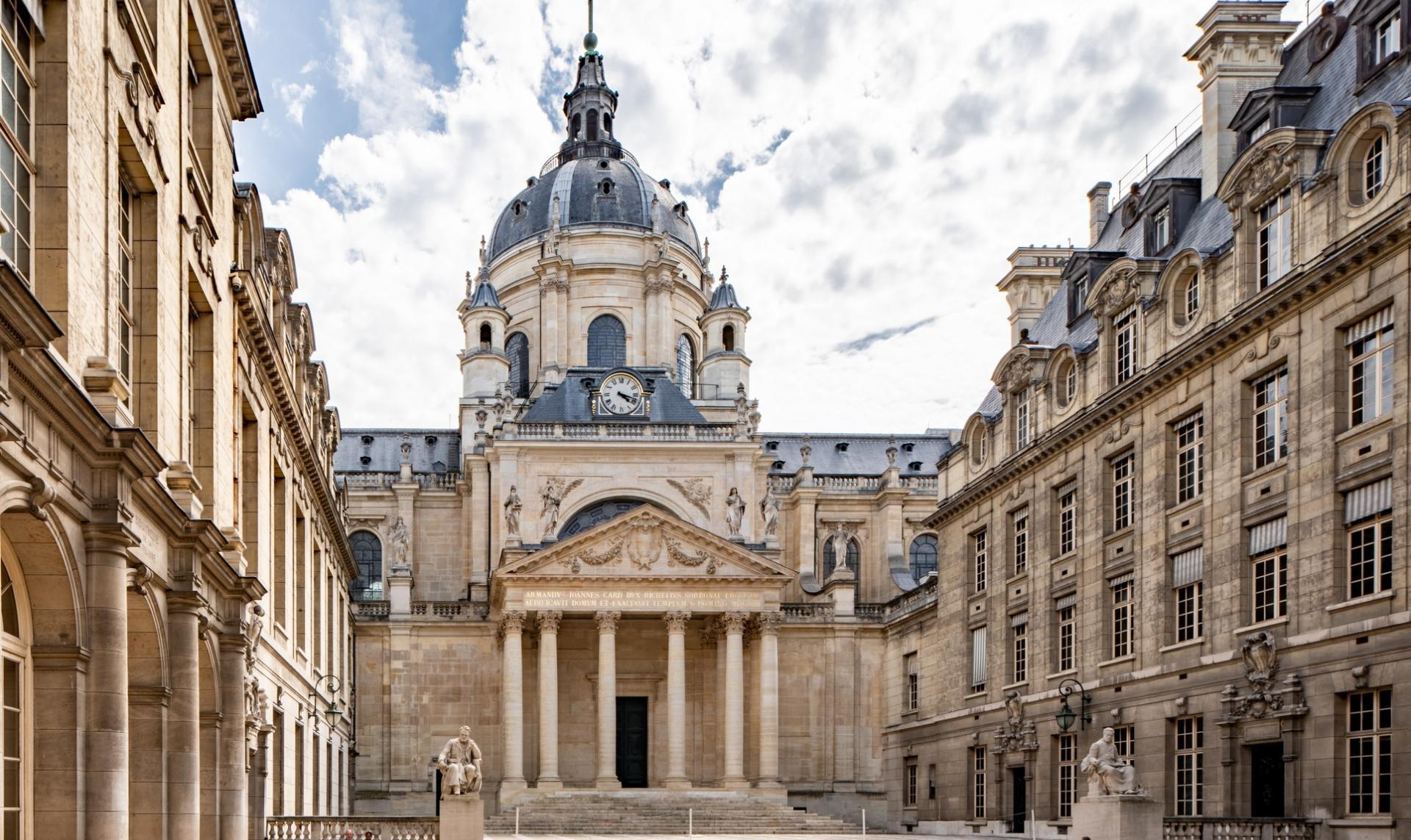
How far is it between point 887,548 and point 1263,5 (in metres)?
39.7

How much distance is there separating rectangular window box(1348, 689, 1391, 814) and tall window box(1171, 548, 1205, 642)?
18.6ft

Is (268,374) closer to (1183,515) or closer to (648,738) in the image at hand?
(1183,515)

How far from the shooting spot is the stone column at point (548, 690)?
5956 centimetres

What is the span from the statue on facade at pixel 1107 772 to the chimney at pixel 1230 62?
1454cm

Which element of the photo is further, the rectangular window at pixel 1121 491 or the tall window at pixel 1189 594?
the rectangular window at pixel 1121 491

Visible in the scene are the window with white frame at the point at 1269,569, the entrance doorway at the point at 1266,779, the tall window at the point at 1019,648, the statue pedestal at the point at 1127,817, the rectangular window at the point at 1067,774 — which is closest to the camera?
the statue pedestal at the point at 1127,817

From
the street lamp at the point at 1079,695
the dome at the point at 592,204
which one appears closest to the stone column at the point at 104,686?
the street lamp at the point at 1079,695

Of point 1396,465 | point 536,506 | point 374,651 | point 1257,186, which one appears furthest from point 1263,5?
point 374,651

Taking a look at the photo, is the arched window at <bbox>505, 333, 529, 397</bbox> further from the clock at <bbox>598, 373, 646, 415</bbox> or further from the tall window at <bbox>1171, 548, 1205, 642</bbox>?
the tall window at <bbox>1171, 548, 1205, 642</bbox>

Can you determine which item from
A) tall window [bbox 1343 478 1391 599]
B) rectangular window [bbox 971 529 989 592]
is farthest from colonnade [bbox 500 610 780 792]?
tall window [bbox 1343 478 1391 599]

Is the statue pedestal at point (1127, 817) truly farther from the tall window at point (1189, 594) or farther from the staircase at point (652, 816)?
the staircase at point (652, 816)

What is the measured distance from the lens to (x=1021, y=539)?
4431 cm

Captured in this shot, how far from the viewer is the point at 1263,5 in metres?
37.7

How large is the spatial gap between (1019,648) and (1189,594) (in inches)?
432
